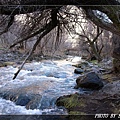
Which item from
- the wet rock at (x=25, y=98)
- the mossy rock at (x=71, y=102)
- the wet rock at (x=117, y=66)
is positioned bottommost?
the wet rock at (x=25, y=98)

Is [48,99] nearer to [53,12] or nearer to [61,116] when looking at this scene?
[61,116]

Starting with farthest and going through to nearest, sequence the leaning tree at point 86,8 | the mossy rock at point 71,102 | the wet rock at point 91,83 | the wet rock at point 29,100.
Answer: the wet rock at point 91,83, the wet rock at point 29,100, the mossy rock at point 71,102, the leaning tree at point 86,8

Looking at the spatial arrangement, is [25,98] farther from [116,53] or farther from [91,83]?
[116,53]

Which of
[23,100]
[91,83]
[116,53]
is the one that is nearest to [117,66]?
[116,53]

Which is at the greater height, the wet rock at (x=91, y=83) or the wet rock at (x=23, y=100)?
the wet rock at (x=91, y=83)

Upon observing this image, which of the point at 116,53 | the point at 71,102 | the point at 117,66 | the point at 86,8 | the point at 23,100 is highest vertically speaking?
the point at 86,8

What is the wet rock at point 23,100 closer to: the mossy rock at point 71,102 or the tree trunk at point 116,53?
the mossy rock at point 71,102

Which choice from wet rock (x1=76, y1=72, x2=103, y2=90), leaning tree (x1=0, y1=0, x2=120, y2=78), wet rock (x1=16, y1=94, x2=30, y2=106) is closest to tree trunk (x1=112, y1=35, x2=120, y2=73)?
wet rock (x1=76, y1=72, x2=103, y2=90)

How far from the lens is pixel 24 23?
16.6 ft

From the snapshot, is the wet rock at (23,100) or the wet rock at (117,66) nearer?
the wet rock at (23,100)

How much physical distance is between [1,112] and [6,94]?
1.81 metres

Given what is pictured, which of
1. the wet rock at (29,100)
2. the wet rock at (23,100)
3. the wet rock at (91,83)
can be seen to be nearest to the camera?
the wet rock at (29,100)

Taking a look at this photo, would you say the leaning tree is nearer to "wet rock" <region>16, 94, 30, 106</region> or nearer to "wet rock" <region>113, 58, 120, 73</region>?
"wet rock" <region>16, 94, 30, 106</region>

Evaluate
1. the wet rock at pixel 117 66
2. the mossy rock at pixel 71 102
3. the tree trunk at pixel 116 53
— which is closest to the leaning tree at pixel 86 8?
the mossy rock at pixel 71 102
